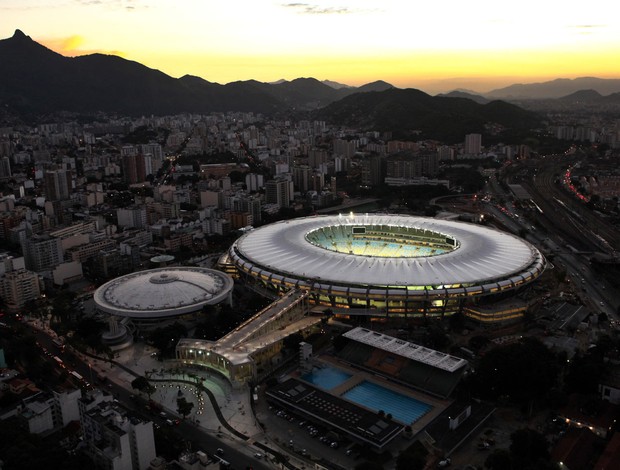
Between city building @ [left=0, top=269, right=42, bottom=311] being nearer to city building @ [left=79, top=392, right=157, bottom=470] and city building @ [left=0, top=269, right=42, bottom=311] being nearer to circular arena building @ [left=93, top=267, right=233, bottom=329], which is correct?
circular arena building @ [left=93, top=267, right=233, bottom=329]

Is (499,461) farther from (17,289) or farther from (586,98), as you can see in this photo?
(586,98)

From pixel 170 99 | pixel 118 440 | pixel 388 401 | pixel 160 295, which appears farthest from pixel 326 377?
→ pixel 170 99

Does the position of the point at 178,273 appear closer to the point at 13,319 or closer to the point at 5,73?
the point at 13,319

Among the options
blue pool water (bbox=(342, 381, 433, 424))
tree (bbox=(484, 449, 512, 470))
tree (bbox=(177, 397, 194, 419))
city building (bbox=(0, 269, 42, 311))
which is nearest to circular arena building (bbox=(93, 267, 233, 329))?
city building (bbox=(0, 269, 42, 311))

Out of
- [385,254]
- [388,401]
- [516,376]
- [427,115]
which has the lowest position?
[388,401]

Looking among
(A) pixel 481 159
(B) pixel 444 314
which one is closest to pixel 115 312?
(B) pixel 444 314

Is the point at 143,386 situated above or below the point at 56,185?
below
